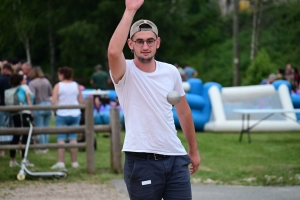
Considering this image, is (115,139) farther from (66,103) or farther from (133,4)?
(133,4)

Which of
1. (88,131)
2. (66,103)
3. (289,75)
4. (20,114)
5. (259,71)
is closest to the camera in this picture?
(88,131)

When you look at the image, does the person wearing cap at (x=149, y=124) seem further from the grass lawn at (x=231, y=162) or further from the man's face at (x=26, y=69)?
the man's face at (x=26, y=69)

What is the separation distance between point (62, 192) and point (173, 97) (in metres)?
5.09

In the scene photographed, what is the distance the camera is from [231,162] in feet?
44.5

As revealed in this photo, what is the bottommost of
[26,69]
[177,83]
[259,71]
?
[177,83]

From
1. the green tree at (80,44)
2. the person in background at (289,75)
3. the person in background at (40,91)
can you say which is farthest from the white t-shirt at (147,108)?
the green tree at (80,44)

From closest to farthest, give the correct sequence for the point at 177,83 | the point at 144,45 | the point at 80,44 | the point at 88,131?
the point at 144,45
the point at 177,83
the point at 88,131
the point at 80,44

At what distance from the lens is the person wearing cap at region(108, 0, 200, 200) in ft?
17.1

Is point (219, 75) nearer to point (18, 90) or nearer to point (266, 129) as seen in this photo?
point (266, 129)

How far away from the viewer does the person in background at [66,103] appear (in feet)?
40.5

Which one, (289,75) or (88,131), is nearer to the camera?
(88,131)

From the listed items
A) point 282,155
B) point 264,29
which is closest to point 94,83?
point 282,155

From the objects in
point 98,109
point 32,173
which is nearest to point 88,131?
point 32,173

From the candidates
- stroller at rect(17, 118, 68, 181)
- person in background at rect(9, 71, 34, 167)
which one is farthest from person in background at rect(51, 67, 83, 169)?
stroller at rect(17, 118, 68, 181)
